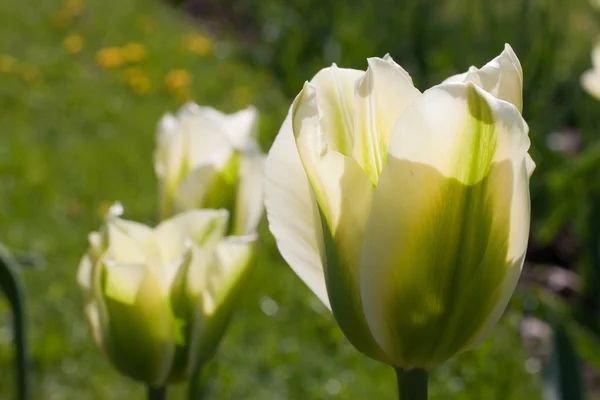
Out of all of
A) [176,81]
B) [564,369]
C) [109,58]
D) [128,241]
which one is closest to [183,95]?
[176,81]

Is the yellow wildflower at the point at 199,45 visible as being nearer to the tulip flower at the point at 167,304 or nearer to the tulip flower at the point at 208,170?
the tulip flower at the point at 208,170

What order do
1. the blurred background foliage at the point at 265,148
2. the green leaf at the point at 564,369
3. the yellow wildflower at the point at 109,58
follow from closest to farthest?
1. the green leaf at the point at 564,369
2. the blurred background foliage at the point at 265,148
3. the yellow wildflower at the point at 109,58

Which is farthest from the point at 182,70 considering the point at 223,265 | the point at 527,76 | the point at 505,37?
the point at 223,265

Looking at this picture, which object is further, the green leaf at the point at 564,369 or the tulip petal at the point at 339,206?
the green leaf at the point at 564,369

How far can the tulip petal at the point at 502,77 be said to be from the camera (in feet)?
1.50

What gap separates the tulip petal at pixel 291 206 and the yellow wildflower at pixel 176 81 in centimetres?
359

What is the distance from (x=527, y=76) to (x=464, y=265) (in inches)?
102

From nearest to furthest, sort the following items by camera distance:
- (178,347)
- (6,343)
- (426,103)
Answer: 1. (426,103)
2. (178,347)
3. (6,343)

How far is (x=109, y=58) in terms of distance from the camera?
4.26 m

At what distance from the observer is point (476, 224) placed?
17.9 inches

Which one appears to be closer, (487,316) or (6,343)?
(487,316)

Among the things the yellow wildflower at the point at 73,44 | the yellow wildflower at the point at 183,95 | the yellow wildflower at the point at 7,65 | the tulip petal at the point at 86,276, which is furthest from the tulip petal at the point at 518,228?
the yellow wildflower at the point at 73,44

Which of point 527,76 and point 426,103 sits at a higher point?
point 426,103

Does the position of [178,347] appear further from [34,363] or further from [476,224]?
[34,363]
